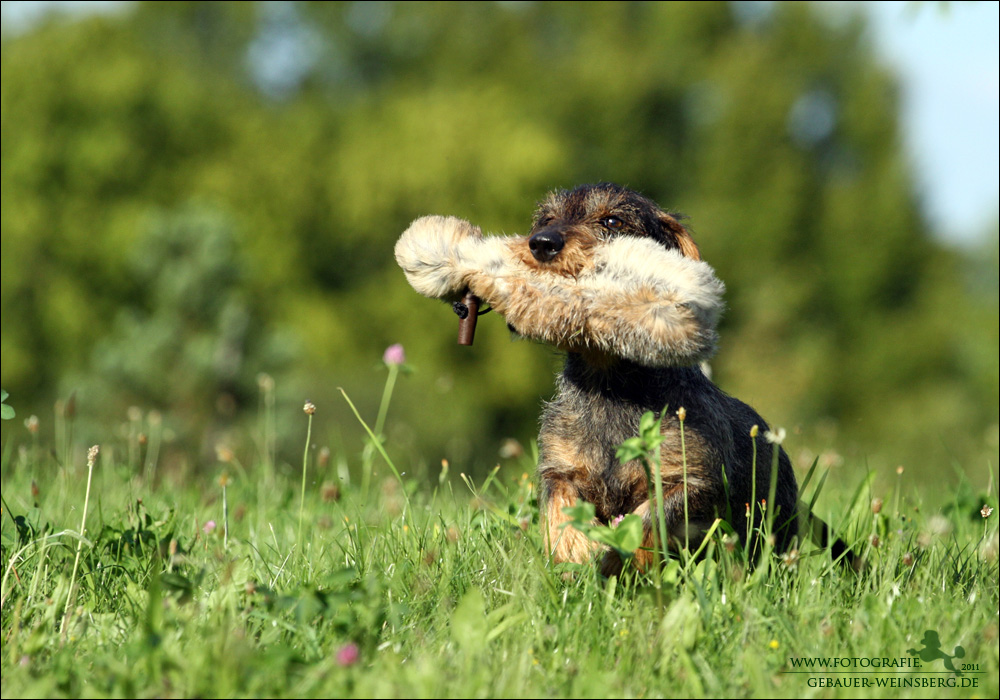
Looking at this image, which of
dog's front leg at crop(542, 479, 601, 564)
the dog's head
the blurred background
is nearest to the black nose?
the dog's head

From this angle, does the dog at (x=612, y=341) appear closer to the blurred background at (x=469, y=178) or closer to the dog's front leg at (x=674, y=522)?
the dog's front leg at (x=674, y=522)

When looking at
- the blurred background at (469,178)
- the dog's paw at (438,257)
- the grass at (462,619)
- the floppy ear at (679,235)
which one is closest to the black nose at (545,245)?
the dog's paw at (438,257)

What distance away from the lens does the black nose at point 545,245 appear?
3564 millimetres

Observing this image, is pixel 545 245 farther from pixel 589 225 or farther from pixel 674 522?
pixel 674 522

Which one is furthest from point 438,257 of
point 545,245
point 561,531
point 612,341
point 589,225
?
point 561,531

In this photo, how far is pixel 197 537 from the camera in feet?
12.7

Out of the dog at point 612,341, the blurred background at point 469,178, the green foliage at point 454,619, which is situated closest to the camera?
the green foliage at point 454,619

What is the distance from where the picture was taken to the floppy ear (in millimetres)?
4090

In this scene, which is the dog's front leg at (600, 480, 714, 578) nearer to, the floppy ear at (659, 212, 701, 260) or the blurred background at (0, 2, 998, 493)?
the floppy ear at (659, 212, 701, 260)

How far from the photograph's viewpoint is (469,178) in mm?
28766

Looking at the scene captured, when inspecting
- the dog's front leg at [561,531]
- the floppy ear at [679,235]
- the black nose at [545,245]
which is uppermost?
the floppy ear at [679,235]

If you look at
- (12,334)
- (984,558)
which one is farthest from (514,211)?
(984,558)

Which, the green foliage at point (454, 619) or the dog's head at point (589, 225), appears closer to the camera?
the green foliage at point (454, 619)

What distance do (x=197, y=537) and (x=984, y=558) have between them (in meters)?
3.25
